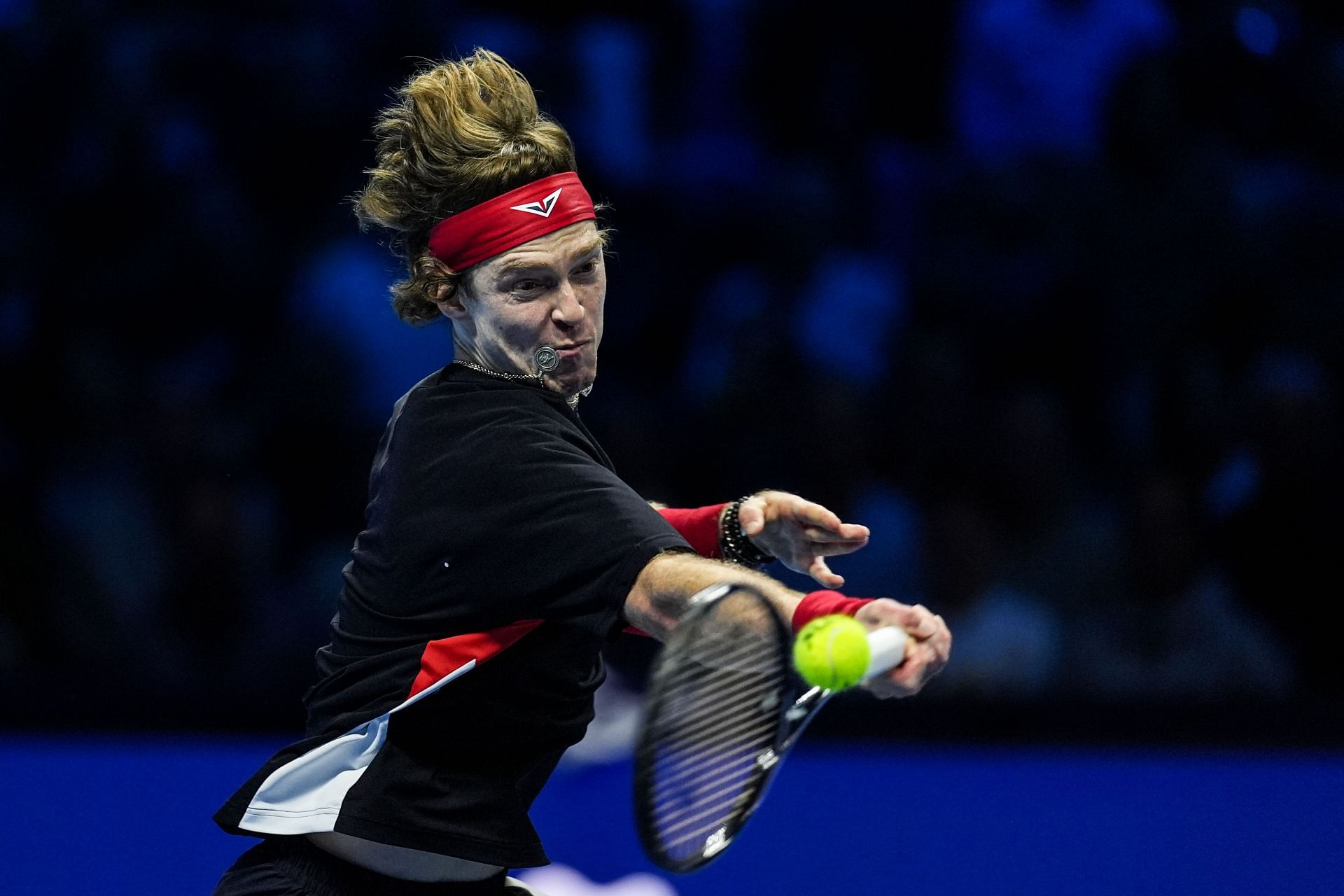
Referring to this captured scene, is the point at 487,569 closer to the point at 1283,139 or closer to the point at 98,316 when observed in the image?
the point at 98,316

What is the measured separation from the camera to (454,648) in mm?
2416

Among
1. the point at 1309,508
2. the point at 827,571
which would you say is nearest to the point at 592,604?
the point at 827,571

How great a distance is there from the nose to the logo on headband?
116 millimetres

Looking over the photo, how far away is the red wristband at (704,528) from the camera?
9.60ft

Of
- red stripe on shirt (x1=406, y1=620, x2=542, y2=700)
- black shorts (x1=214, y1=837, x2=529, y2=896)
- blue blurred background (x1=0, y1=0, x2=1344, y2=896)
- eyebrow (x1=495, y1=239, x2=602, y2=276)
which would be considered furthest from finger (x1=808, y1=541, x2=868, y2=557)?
blue blurred background (x1=0, y1=0, x2=1344, y2=896)

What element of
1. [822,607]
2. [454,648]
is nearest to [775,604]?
[822,607]

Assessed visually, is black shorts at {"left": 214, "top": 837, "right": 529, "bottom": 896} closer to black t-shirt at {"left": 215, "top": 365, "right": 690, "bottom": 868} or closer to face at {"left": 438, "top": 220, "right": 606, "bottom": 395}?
black t-shirt at {"left": 215, "top": 365, "right": 690, "bottom": 868}

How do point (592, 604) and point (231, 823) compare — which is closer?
point (592, 604)

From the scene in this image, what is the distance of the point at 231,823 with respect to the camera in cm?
261

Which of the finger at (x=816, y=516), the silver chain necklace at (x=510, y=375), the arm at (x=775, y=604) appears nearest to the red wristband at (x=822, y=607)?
the arm at (x=775, y=604)

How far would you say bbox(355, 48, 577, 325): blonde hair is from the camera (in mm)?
2629

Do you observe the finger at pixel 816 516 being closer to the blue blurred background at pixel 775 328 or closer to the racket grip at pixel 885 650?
the racket grip at pixel 885 650

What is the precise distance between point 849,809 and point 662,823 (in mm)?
2388

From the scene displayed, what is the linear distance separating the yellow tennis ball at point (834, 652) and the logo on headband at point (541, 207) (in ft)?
3.11
